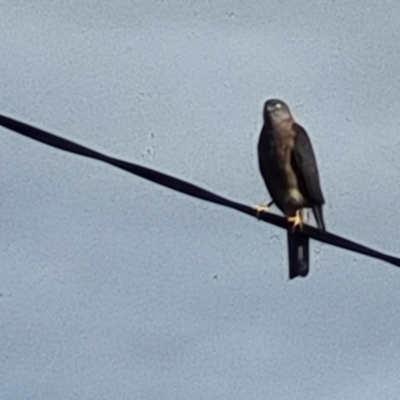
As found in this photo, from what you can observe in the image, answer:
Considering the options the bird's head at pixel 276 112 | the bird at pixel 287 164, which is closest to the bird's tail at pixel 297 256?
the bird at pixel 287 164

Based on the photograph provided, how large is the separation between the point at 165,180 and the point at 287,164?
4838 millimetres

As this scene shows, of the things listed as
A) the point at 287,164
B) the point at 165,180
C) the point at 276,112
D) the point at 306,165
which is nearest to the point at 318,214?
the point at 306,165

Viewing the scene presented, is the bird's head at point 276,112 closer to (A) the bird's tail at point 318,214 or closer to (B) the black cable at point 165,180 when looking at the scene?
(A) the bird's tail at point 318,214

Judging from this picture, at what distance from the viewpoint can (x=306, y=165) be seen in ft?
37.8

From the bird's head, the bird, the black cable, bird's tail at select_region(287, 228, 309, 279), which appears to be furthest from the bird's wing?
the black cable

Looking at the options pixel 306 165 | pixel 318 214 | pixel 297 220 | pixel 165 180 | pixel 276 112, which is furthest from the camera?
pixel 276 112

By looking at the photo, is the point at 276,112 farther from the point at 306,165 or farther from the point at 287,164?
the point at 306,165

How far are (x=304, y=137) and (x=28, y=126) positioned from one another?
546 centimetres

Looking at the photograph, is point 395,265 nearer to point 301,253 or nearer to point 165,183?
point 165,183

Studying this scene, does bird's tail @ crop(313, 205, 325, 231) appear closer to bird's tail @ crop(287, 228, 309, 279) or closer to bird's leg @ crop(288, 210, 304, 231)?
bird's leg @ crop(288, 210, 304, 231)

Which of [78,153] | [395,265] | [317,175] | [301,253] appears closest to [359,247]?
[395,265]

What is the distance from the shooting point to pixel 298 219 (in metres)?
10.4

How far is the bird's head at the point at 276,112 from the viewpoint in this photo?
39.1ft

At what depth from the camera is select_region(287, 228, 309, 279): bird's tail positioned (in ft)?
34.0
